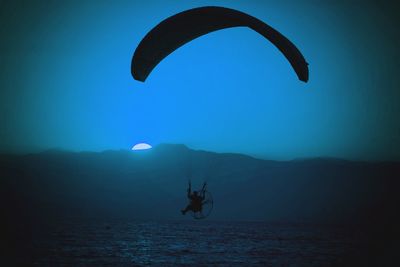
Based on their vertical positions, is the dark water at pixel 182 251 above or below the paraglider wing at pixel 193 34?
below

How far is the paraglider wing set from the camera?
896 cm

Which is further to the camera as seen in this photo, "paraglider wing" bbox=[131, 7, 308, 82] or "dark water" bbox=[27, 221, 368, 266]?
"dark water" bbox=[27, 221, 368, 266]

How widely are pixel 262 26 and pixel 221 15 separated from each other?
0.97 m

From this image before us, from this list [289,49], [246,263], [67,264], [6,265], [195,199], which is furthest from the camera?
[246,263]

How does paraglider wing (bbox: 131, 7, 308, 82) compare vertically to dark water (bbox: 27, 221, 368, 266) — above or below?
above

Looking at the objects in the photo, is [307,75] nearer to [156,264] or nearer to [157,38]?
[157,38]

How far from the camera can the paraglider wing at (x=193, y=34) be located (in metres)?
8.96

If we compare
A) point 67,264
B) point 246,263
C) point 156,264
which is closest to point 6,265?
point 67,264

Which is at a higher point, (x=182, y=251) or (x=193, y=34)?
(x=193, y=34)

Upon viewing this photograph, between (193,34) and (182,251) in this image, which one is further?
(182,251)

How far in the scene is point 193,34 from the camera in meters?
10.4

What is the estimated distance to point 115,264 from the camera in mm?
25250

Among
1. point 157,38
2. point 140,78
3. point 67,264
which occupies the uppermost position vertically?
point 157,38

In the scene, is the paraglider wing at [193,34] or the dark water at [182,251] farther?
the dark water at [182,251]
